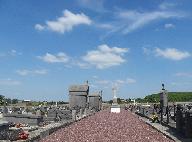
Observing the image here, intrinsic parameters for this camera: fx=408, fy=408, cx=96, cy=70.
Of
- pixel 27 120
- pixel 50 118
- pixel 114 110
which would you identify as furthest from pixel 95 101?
pixel 27 120

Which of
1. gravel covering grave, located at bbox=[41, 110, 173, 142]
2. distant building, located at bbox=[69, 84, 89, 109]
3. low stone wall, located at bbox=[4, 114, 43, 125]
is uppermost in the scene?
distant building, located at bbox=[69, 84, 89, 109]

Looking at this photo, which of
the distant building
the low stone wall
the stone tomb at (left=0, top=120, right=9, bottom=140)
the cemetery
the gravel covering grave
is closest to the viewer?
the stone tomb at (left=0, top=120, right=9, bottom=140)

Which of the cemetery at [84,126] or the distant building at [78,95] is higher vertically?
the distant building at [78,95]

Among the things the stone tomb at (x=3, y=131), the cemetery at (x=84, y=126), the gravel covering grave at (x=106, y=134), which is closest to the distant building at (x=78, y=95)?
the cemetery at (x=84, y=126)

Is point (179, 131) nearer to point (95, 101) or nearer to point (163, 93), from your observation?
point (163, 93)

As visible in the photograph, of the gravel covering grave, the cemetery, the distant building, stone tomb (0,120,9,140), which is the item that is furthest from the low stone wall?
the distant building

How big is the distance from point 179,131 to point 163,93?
47.7 ft

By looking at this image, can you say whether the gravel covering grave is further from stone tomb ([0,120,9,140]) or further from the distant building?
the distant building

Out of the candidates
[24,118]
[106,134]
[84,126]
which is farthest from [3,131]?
[24,118]

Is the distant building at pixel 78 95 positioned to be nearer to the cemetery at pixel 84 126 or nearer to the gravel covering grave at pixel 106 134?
the cemetery at pixel 84 126

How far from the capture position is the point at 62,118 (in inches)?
1278

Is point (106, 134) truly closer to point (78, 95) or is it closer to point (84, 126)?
point (84, 126)

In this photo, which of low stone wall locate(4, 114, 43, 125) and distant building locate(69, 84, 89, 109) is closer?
low stone wall locate(4, 114, 43, 125)

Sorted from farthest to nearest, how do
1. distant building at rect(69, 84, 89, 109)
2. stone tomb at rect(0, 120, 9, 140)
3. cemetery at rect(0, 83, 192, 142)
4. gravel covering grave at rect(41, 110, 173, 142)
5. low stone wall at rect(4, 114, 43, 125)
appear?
1. distant building at rect(69, 84, 89, 109)
2. low stone wall at rect(4, 114, 43, 125)
3. cemetery at rect(0, 83, 192, 142)
4. gravel covering grave at rect(41, 110, 173, 142)
5. stone tomb at rect(0, 120, 9, 140)
